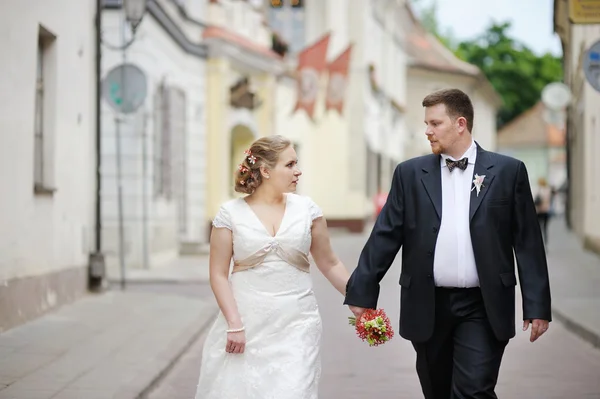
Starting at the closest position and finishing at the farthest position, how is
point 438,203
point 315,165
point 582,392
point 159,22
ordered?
point 438,203 < point 582,392 < point 159,22 < point 315,165

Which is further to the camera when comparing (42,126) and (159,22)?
(159,22)

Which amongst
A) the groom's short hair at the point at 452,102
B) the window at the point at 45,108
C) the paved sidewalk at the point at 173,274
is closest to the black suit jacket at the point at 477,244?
the groom's short hair at the point at 452,102

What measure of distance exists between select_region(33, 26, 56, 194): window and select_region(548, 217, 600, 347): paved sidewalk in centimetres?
602

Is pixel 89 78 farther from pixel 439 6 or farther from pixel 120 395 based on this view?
pixel 439 6

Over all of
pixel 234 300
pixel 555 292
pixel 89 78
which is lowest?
pixel 555 292

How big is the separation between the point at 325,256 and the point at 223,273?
0.55 metres

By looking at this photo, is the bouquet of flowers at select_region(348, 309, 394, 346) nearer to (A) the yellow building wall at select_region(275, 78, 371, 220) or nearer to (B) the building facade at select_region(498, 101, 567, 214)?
(A) the yellow building wall at select_region(275, 78, 371, 220)

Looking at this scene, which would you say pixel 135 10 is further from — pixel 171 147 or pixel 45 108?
pixel 171 147

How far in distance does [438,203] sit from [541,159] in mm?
84868

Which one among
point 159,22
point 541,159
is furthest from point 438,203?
point 541,159

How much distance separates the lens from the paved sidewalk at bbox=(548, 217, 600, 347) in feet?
39.6

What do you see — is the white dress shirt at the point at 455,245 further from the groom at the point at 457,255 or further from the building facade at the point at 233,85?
the building facade at the point at 233,85

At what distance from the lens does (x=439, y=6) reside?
297ft

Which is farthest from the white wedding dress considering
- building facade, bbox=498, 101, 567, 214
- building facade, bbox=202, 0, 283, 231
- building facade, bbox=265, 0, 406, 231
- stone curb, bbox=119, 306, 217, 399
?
building facade, bbox=498, 101, 567, 214
